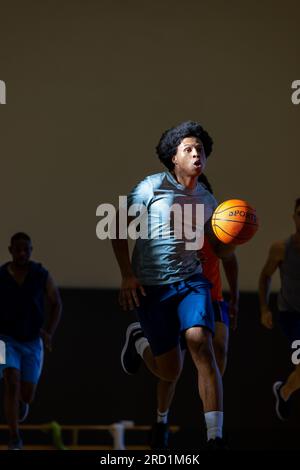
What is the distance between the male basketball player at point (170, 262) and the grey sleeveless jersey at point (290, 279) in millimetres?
1573

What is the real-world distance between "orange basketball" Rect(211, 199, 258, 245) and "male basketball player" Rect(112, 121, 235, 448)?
0.10 m

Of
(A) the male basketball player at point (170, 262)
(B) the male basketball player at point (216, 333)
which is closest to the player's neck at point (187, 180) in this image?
(A) the male basketball player at point (170, 262)

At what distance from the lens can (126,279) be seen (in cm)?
369

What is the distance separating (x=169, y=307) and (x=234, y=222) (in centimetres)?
44

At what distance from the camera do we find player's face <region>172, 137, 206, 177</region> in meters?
3.86

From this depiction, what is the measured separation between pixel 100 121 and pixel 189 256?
4358 millimetres

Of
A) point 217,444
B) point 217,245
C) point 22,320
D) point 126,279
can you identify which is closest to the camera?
point 217,444

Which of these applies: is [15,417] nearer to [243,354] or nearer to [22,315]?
[22,315]

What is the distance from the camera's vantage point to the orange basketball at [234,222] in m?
3.82

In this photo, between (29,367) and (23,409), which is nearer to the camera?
(29,367)

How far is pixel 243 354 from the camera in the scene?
7703 millimetres

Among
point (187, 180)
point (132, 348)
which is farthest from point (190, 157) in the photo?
point (132, 348)

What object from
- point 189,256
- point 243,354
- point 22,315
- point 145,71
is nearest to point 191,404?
point 243,354

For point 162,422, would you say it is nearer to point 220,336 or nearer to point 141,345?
point 141,345
